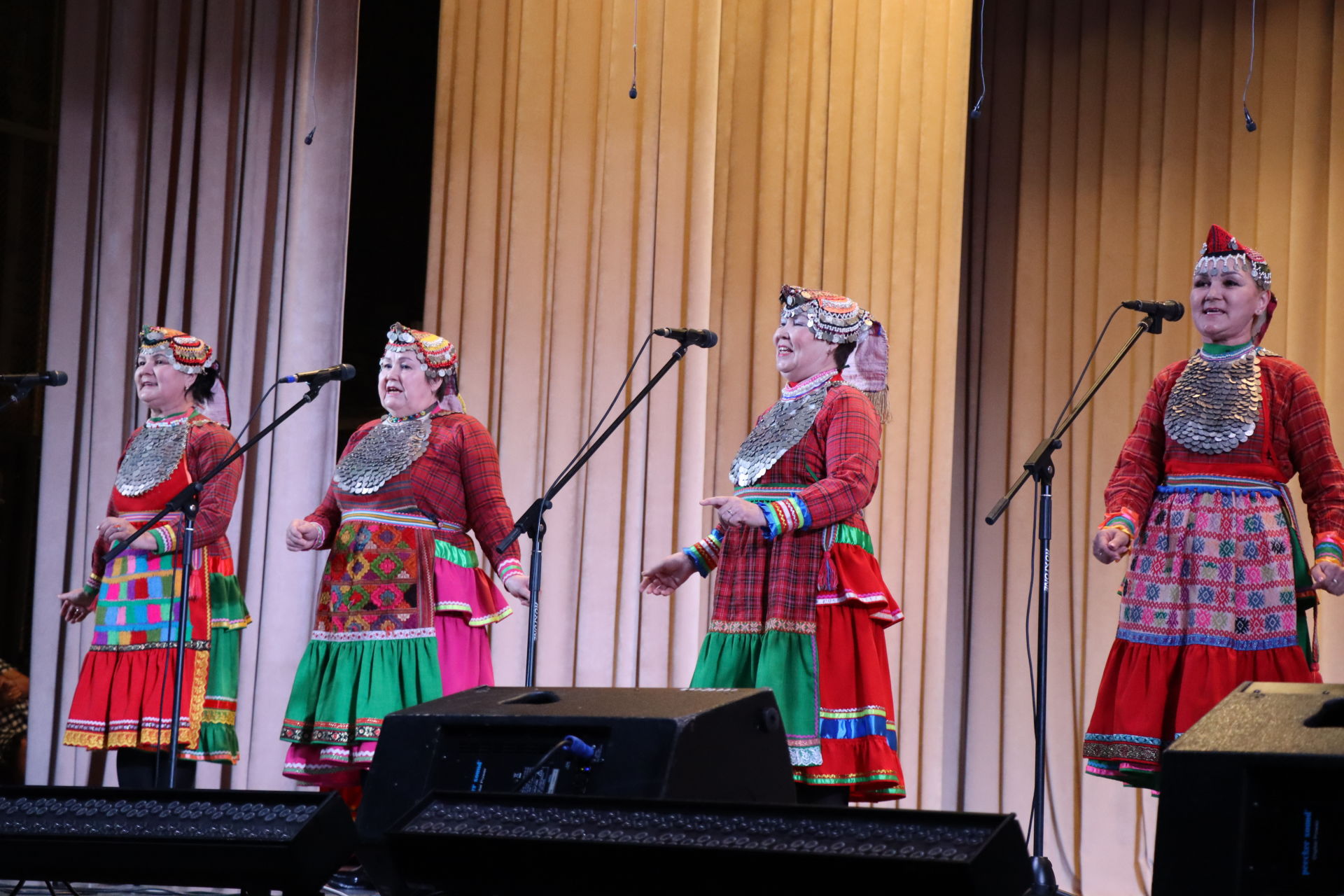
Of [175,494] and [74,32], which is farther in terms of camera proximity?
[74,32]

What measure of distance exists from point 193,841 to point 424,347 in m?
2.20

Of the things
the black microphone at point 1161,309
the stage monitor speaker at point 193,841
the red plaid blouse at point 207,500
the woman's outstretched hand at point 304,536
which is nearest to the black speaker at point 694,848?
the stage monitor speaker at point 193,841

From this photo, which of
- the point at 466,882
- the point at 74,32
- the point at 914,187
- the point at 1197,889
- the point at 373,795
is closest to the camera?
the point at 1197,889

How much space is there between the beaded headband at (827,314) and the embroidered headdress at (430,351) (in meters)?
0.89

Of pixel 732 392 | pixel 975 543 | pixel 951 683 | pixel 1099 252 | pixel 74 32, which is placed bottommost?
pixel 951 683

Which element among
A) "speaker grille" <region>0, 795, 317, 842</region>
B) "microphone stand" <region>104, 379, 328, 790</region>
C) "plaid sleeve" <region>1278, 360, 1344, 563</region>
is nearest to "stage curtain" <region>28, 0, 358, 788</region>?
"microphone stand" <region>104, 379, 328, 790</region>

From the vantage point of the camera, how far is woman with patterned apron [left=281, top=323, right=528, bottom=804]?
3.59m

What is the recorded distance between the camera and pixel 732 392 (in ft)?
16.1

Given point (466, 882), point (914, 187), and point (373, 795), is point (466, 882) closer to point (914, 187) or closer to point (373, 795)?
point (373, 795)

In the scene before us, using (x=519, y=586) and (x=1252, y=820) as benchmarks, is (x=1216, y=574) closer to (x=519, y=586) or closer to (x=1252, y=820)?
(x=519, y=586)

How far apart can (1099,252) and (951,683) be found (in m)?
1.42

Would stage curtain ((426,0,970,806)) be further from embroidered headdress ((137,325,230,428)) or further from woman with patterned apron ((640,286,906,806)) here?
woman with patterned apron ((640,286,906,806))

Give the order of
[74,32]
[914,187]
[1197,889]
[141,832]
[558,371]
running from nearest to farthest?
1. [1197,889]
2. [141,832]
3. [914,187]
4. [558,371]
5. [74,32]

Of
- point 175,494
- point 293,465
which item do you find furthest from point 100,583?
point 293,465
